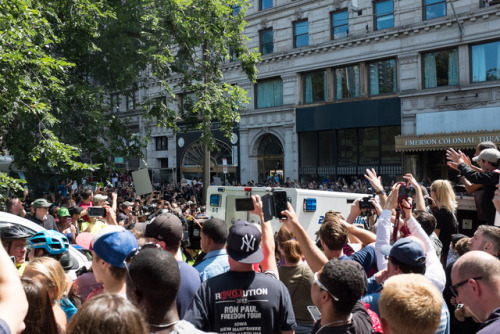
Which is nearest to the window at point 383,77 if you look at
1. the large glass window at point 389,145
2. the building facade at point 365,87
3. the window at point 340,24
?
the building facade at point 365,87

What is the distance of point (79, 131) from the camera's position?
14492 millimetres

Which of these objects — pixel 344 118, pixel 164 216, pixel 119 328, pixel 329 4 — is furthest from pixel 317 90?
pixel 119 328

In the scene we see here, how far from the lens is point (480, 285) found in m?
2.85

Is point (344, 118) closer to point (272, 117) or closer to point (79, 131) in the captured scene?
point (272, 117)

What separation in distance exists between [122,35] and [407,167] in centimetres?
1608

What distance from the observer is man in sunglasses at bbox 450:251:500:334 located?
2.81 metres

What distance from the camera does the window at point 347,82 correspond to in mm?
26719

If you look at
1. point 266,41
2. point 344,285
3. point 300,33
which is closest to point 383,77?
point 300,33

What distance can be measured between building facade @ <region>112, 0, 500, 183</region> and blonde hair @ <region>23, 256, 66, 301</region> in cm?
2136

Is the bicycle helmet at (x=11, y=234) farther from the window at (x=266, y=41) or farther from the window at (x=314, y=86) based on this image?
the window at (x=266, y=41)

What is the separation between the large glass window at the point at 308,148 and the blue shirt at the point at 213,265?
24.7 m

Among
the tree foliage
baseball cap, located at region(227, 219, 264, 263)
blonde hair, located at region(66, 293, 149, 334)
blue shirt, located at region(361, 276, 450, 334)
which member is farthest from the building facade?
blonde hair, located at region(66, 293, 149, 334)

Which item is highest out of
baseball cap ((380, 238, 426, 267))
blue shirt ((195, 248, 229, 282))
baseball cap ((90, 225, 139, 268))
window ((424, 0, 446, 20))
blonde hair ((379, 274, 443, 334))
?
window ((424, 0, 446, 20))

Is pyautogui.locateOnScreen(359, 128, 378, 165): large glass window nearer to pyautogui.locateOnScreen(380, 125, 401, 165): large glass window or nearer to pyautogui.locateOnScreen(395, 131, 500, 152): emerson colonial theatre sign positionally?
pyautogui.locateOnScreen(380, 125, 401, 165): large glass window
